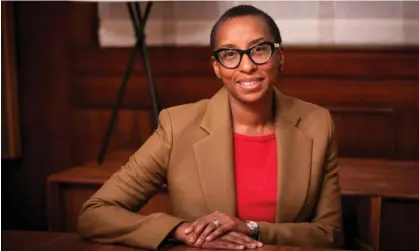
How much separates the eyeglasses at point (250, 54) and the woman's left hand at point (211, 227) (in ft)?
1.04

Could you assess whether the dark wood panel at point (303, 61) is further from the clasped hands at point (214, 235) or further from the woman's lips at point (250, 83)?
the clasped hands at point (214, 235)

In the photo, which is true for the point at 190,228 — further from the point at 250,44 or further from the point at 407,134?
the point at 407,134

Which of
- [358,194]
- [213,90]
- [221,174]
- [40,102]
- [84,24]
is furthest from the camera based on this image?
[40,102]

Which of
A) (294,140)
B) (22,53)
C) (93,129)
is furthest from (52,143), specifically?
(294,140)

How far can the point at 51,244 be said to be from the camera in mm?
1337

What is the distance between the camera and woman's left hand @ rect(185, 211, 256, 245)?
131 centimetres

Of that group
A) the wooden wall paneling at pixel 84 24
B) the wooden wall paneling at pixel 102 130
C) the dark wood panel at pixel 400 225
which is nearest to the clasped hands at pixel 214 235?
the dark wood panel at pixel 400 225

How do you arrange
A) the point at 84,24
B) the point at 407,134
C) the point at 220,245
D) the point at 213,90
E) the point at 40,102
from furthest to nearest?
the point at 40,102
the point at 84,24
the point at 213,90
the point at 407,134
the point at 220,245

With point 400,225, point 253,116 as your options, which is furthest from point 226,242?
point 400,225

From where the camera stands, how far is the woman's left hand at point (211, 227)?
1.31 m

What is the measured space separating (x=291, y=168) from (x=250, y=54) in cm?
30

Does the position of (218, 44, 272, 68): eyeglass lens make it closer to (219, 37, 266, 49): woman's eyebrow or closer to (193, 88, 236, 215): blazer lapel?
(219, 37, 266, 49): woman's eyebrow

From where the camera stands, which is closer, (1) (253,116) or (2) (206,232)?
(2) (206,232)

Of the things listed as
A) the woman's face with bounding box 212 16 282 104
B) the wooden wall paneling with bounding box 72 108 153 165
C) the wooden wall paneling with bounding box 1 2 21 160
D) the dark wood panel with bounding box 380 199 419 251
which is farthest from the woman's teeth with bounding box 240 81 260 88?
the wooden wall paneling with bounding box 1 2 21 160
